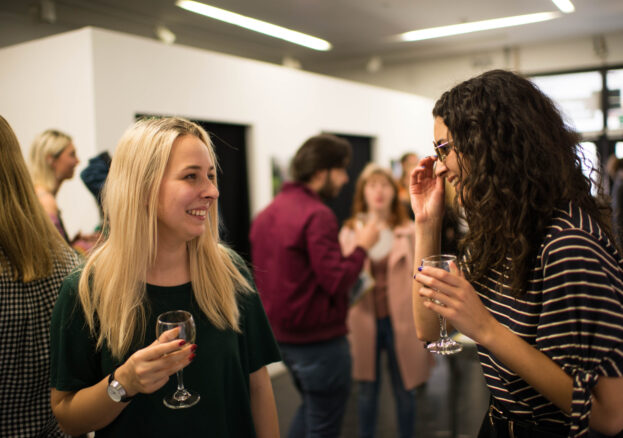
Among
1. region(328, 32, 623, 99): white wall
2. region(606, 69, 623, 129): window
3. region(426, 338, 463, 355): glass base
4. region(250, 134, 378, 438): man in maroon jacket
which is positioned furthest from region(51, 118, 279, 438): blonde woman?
region(606, 69, 623, 129): window

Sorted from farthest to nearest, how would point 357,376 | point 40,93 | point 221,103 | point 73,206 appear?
point 221,103 < point 73,206 < point 357,376 < point 40,93

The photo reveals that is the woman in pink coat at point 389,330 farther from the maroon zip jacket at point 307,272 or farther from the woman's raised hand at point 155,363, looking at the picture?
the woman's raised hand at point 155,363

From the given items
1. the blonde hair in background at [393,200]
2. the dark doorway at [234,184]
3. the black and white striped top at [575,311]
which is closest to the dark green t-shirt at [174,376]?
the black and white striped top at [575,311]

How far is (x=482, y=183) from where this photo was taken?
4.38 ft

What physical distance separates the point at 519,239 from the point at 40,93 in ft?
9.17

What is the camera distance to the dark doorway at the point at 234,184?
5.16 m

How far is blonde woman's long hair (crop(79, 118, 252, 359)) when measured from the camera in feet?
4.54

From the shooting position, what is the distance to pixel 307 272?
274 cm

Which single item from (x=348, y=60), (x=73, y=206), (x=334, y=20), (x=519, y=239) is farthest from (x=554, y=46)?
(x=519, y=239)

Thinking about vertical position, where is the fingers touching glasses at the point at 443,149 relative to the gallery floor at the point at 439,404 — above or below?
above

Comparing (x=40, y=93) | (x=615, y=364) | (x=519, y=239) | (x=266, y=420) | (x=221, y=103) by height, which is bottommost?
(x=266, y=420)

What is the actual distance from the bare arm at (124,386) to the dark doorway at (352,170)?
219 inches

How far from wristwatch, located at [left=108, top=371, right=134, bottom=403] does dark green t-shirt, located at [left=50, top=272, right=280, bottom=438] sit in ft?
0.40

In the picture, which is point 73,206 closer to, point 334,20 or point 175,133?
point 175,133
